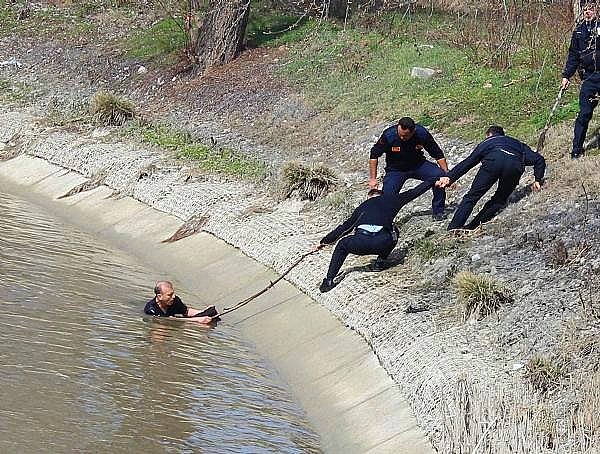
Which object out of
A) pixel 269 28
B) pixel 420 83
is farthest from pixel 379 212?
pixel 269 28

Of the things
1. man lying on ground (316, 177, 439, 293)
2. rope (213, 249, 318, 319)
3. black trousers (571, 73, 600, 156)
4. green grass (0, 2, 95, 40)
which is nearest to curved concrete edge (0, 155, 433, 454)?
rope (213, 249, 318, 319)

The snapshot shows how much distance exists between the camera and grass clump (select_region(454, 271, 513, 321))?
12125 millimetres

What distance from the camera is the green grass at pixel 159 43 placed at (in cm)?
3041

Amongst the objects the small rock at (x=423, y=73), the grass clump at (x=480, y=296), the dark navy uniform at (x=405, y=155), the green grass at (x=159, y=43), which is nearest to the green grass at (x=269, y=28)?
the green grass at (x=159, y=43)

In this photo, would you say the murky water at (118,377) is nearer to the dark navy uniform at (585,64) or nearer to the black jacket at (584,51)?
the dark navy uniform at (585,64)

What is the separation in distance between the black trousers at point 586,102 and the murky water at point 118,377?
5.95 metres

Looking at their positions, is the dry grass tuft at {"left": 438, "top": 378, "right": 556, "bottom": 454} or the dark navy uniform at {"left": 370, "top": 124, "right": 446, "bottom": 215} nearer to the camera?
the dry grass tuft at {"left": 438, "top": 378, "right": 556, "bottom": 454}

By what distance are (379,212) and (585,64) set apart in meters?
3.98

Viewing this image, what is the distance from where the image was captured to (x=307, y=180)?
1873 centimetres

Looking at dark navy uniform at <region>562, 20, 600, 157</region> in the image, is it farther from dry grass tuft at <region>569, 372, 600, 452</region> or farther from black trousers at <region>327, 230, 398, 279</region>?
dry grass tuft at <region>569, 372, 600, 452</region>

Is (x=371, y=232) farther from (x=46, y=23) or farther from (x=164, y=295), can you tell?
(x=46, y=23)

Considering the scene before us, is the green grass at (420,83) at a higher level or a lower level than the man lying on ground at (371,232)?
lower

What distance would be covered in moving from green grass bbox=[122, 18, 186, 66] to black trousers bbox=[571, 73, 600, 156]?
15817 mm

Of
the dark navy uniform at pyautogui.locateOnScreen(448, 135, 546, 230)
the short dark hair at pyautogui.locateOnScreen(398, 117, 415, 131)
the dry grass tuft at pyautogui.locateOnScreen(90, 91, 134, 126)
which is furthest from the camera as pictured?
the dry grass tuft at pyautogui.locateOnScreen(90, 91, 134, 126)
